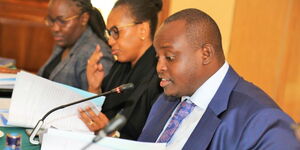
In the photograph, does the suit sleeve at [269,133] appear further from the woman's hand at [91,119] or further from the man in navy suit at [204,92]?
the woman's hand at [91,119]

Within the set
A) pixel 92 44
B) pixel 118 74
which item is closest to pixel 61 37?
pixel 92 44

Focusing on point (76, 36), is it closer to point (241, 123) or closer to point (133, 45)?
point (133, 45)

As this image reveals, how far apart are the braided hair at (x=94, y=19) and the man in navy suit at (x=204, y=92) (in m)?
1.63

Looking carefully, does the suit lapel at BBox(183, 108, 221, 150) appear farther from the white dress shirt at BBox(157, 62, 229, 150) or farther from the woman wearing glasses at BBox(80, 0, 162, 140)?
the woman wearing glasses at BBox(80, 0, 162, 140)

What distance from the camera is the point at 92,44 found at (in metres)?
3.36

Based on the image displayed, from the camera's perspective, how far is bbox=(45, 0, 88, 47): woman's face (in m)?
3.39

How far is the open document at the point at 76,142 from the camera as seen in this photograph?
→ 1.67 metres

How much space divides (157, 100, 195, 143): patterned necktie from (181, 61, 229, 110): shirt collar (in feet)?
0.21

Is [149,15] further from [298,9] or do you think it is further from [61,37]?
[298,9]

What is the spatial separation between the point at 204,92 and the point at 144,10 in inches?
40.7

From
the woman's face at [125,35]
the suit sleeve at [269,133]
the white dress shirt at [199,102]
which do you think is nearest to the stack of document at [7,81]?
the woman's face at [125,35]

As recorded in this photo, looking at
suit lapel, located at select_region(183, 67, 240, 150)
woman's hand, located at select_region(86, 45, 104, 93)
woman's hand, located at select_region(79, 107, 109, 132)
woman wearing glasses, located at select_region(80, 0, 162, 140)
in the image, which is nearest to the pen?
woman's hand, located at select_region(79, 107, 109, 132)

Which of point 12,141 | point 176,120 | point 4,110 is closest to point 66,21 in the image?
point 4,110

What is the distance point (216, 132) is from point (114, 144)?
0.34 metres
